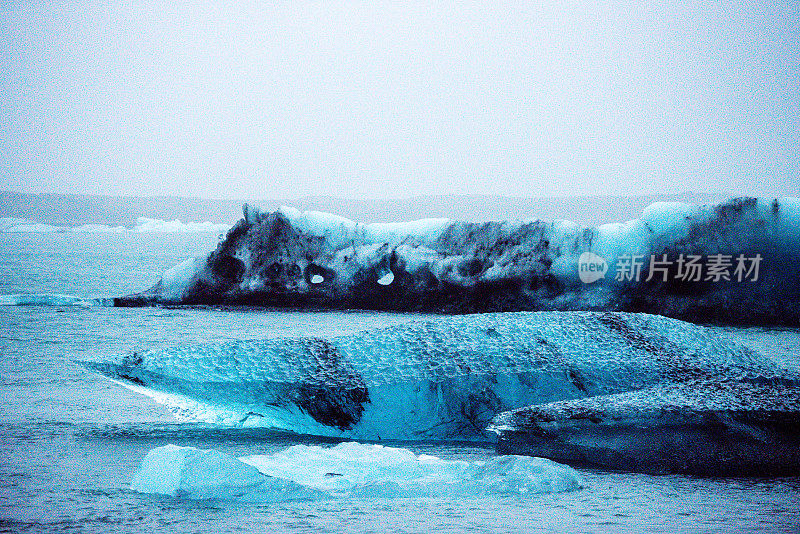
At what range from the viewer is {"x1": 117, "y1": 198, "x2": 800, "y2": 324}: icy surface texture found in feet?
28.7

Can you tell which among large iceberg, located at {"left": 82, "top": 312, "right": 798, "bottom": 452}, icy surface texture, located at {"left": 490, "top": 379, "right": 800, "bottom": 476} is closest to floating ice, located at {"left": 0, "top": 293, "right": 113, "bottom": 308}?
large iceberg, located at {"left": 82, "top": 312, "right": 798, "bottom": 452}

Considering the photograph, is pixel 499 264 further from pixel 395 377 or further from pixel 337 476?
pixel 337 476

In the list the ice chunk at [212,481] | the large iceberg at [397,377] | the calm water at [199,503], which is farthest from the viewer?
the large iceberg at [397,377]

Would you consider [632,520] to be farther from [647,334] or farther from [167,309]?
[167,309]

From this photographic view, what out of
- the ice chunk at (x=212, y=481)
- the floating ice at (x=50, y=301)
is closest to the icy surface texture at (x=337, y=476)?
the ice chunk at (x=212, y=481)

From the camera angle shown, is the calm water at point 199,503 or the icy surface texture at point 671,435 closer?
the calm water at point 199,503

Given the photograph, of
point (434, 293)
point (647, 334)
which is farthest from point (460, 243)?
point (647, 334)

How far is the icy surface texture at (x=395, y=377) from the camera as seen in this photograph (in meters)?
3.57

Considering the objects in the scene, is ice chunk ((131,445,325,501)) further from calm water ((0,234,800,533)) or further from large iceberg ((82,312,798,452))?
large iceberg ((82,312,798,452))

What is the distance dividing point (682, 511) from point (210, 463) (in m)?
1.44

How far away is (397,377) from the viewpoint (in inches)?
141

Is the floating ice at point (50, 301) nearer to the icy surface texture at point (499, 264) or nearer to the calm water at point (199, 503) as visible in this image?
the icy surface texture at point (499, 264)

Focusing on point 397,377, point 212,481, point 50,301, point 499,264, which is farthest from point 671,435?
point 50,301

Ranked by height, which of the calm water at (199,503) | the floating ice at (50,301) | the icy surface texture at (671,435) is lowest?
the floating ice at (50,301)
